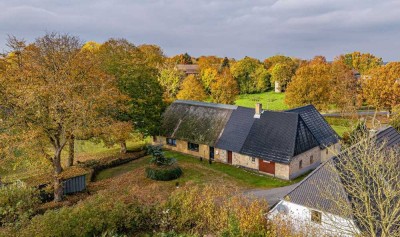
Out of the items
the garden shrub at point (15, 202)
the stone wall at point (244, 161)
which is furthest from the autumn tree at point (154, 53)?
the garden shrub at point (15, 202)

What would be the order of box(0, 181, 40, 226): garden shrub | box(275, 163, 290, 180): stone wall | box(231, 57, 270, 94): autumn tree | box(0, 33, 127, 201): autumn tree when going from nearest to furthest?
box(0, 181, 40, 226): garden shrub → box(0, 33, 127, 201): autumn tree → box(275, 163, 290, 180): stone wall → box(231, 57, 270, 94): autumn tree

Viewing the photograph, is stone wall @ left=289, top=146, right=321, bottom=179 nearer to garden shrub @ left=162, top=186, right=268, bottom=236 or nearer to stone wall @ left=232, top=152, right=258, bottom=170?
stone wall @ left=232, top=152, right=258, bottom=170

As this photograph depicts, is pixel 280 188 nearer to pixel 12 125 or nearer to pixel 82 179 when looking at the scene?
pixel 82 179

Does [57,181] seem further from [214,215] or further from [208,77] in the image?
[208,77]

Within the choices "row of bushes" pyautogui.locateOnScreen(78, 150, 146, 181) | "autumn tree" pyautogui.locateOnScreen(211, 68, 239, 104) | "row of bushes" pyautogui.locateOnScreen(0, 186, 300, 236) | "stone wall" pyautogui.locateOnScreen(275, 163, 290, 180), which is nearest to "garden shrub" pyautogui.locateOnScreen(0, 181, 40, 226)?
"row of bushes" pyautogui.locateOnScreen(0, 186, 300, 236)

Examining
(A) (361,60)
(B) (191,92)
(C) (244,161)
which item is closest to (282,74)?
(A) (361,60)
